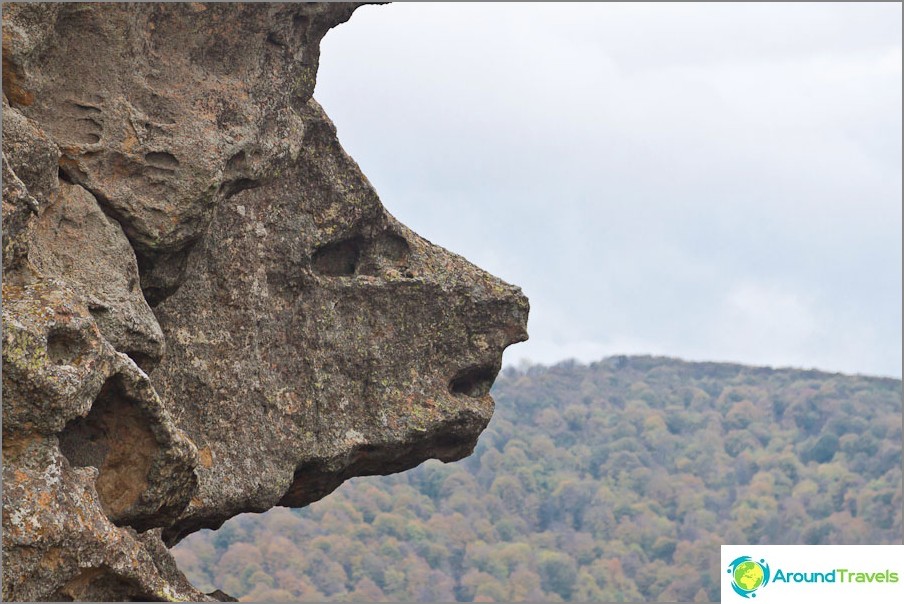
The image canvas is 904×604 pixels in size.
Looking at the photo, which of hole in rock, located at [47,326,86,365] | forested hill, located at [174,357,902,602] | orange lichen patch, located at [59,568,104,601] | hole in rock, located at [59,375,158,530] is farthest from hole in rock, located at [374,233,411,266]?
forested hill, located at [174,357,902,602]

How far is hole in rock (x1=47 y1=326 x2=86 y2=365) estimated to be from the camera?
37.1 ft

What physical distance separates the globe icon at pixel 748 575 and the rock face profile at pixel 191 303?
5169mm

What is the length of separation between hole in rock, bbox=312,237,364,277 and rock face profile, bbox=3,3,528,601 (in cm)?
3

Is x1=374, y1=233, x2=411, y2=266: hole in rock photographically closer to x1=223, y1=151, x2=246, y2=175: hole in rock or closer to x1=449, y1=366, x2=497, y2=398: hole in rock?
x1=449, y1=366, x2=497, y2=398: hole in rock

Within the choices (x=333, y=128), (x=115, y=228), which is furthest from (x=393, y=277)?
(x=115, y=228)

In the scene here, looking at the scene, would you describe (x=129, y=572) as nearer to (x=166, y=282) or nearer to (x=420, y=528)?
(x=166, y=282)

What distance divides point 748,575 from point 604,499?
93.8 metres

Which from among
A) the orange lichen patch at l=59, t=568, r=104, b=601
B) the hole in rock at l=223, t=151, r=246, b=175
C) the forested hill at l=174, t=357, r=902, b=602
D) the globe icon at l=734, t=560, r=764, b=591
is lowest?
the orange lichen patch at l=59, t=568, r=104, b=601

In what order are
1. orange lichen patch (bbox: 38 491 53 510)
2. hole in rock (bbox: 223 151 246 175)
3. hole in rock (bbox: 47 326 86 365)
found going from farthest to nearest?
hole in rock (bbox: 223 151 246 175)
hole in rock (bbox: 47 326 86 365)
orange lichen patch (bbox: 38 491 53 510)

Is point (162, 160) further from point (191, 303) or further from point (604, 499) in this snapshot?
point (604, 499)

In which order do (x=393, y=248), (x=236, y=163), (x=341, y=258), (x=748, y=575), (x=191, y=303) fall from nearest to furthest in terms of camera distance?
1. (x=748, y=575)
2. (x=236, y=163)
3. (x=191, y=303)
4. (x=341, y=258)
5. (x=393, y=248)

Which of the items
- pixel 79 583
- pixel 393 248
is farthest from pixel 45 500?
pixel 393 248

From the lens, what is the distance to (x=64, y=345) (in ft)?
37.6

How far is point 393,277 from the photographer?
1761 cm
